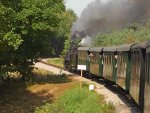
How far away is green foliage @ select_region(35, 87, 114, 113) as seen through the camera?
22.7 metres

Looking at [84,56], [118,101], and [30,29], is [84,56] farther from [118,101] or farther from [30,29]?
[118,101]

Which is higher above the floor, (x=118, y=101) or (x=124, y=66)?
(x=124, y=66)

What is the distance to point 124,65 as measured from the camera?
79.3ft

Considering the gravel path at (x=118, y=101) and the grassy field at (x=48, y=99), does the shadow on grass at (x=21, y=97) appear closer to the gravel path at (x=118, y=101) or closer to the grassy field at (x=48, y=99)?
the grassy field at (x=48, y=99)

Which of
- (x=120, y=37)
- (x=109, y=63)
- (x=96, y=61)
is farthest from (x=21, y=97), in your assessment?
(x=120, y=37)

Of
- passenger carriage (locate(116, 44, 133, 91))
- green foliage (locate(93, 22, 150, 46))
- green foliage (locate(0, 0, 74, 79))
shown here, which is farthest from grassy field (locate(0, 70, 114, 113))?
green foliage (locate(93, 22, 150, 46))

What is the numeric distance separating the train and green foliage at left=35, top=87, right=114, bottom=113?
1673 millimetres

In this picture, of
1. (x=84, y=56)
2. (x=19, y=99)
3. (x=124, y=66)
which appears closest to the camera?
(x=124, y=66)

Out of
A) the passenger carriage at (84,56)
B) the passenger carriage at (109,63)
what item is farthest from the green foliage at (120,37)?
the passenger carriage at (109,63)

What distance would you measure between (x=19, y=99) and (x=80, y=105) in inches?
379

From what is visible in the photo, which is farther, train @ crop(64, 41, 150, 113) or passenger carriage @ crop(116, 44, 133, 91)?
passenger carriage @ crop(116, 44, 133, 91)

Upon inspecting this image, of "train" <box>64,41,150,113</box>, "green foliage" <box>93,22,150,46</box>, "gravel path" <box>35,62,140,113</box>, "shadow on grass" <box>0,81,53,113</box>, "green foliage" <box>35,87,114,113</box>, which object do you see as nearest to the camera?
"train" <box>64,41,150,113</box>

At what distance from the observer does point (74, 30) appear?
5478 centimetres

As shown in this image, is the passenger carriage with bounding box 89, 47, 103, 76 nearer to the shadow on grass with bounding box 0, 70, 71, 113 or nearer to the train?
the train
